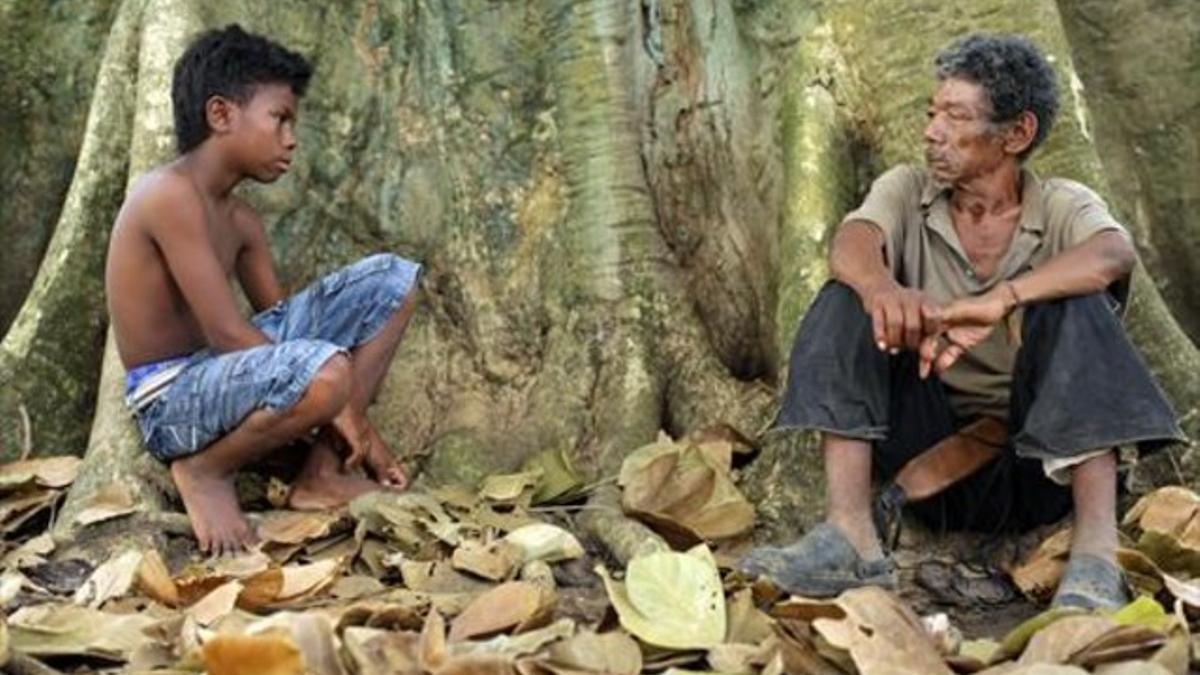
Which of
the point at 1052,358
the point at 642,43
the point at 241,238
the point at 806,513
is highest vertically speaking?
the point at 642,43

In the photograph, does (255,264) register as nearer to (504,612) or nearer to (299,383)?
(299,383)

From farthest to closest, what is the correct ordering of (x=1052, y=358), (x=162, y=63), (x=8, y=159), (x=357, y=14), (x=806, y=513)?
(x=8, y=159) < (x=357, y=14) < (x=162, y=63) < (x=806, y=513) < (x=1052, y=358)

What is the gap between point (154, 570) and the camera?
396cm

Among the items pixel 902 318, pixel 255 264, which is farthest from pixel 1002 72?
pixel 255 264

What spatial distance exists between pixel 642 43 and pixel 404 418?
49.7 inches

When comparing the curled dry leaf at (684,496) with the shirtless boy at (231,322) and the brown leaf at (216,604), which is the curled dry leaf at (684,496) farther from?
the brown leaf at (216,604)

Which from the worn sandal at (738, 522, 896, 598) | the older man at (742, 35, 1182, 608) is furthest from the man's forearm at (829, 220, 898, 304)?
the worn sandal at (738, 522, 896, 598)

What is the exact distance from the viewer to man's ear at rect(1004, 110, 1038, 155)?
4.26 m

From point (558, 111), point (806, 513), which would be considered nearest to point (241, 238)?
point (558, 111)

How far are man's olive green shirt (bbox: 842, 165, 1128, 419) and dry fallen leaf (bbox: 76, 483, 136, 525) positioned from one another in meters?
1.90

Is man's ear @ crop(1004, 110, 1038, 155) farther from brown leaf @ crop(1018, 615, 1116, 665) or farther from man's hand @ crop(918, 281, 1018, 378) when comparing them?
brown leaf @ crop(1018, 615, 1116, 665)

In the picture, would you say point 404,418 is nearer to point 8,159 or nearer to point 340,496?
point 340,496

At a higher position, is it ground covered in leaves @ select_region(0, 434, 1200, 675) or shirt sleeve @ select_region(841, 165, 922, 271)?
shirt sleeve @ select_region(841, 165, 922, 271)

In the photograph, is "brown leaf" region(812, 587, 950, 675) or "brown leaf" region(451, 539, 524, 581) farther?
"brown leaf" region(451, 539, 524, 581)
